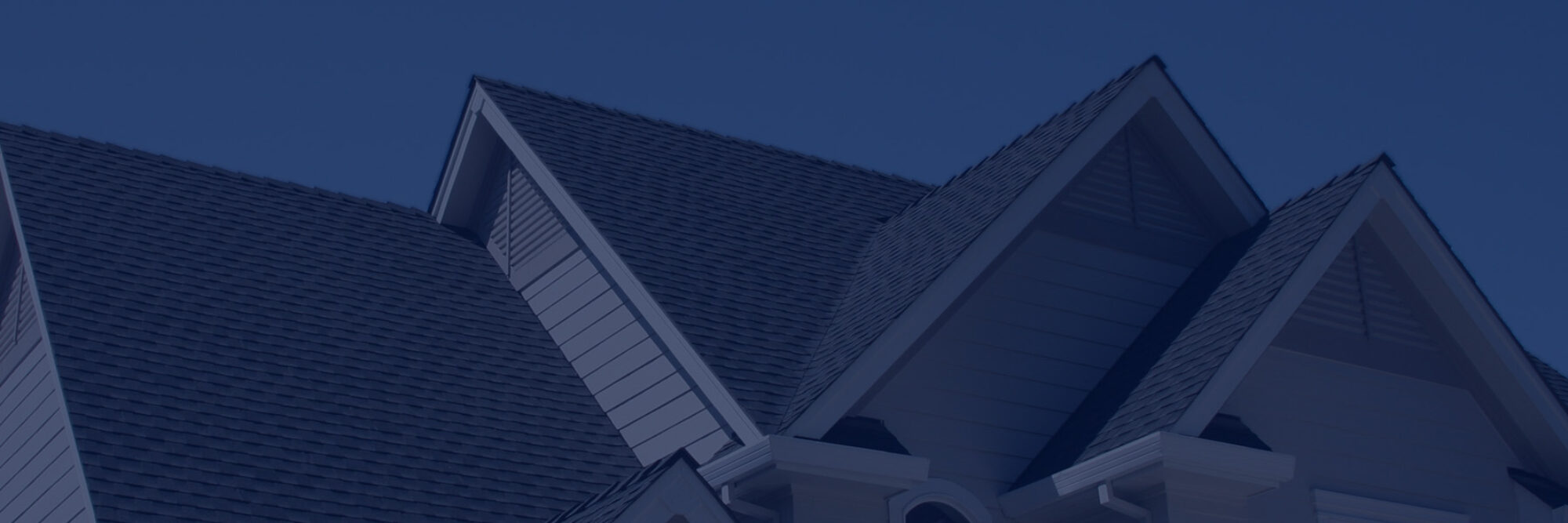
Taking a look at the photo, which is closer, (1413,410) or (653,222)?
(1413,410)

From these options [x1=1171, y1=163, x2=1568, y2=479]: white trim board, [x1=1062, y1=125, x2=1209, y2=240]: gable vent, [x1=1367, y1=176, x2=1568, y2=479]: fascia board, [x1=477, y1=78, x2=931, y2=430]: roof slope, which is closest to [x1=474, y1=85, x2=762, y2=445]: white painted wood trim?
[x1=477, y1=78, x2=931, y2=430]: roof slope

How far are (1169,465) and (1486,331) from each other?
3.28 meters

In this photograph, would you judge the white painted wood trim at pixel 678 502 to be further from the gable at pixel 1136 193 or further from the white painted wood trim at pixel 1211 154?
the white painted wood trim at pixel 1211 154

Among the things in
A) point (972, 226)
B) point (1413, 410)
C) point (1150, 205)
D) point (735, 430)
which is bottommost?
point (735, 430)

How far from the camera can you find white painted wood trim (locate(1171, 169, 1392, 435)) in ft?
33.8

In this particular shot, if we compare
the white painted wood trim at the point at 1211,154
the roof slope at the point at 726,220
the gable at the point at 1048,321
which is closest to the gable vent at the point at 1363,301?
the white painted wood trim at the point at 1211,154

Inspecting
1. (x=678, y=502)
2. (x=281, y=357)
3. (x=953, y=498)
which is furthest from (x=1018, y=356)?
(x=281, y=357)

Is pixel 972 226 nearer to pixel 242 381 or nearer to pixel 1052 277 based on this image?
pixel 1052 277

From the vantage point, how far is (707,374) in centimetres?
1082

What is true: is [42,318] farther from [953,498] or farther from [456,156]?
[953,498]

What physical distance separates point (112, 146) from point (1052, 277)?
740 cm

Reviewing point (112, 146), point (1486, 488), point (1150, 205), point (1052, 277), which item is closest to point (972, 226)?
point (1052, 277)

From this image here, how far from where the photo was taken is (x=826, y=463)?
10.0m

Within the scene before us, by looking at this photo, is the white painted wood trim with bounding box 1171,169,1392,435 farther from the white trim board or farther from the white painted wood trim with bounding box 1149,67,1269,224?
the white painted wood trim with bounding box 1149,67,1269,224
